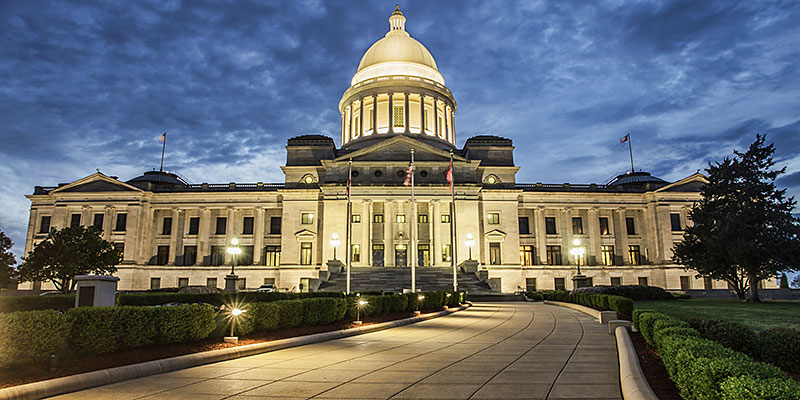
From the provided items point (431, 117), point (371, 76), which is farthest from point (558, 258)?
point (371, 76)

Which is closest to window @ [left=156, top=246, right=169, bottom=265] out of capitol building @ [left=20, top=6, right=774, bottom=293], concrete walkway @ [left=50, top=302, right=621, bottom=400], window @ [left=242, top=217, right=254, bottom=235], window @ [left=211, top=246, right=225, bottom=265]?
capitol building @ [left=20, top=6, right=774, bottom=293]

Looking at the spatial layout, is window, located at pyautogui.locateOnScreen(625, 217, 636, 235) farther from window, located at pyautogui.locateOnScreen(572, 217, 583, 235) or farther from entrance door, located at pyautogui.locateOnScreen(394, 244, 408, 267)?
entrance door, located at pyautogui.locateOnScreen(394, 244, 408, 267)

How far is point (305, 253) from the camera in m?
61.7

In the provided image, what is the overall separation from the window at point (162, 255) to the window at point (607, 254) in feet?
182

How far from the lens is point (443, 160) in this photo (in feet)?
199

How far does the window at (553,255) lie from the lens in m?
64.9

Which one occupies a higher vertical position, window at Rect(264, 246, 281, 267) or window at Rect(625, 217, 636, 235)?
window at Rect(625, 217, 636, 235)

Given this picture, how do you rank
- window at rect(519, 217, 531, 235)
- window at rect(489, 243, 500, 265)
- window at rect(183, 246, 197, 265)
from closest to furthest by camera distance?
window at rect(489, 243, 500, 265) → window at rect(183, 246, 197, 265) → window at rect(519, 217, 531, 235)

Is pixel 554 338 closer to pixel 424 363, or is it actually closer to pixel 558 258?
pixel 424 363

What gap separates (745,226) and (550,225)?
1291 inches

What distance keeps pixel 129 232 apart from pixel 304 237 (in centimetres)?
2232

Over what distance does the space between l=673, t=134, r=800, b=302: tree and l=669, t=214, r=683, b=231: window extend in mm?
28995

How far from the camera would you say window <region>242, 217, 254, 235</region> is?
65.8m

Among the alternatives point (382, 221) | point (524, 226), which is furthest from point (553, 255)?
point (382, 221)
